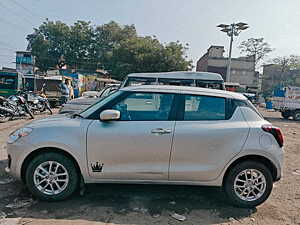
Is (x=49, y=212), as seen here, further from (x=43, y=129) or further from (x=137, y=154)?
(x=137, y=154)

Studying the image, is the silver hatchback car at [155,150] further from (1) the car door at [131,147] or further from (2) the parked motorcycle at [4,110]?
(2) the parked motorcycle at [4,110]

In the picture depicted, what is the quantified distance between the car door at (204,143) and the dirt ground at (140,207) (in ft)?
1.54

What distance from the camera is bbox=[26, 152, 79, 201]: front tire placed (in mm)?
3141

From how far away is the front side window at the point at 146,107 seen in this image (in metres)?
3.23

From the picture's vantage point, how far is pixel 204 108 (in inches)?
131

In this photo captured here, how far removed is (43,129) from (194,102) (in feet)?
7.13

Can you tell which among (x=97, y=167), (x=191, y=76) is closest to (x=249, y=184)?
(x=97, y=167)

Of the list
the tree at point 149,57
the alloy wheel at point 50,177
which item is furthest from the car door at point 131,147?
the tree at point 149,57

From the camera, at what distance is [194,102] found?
10.9 feet

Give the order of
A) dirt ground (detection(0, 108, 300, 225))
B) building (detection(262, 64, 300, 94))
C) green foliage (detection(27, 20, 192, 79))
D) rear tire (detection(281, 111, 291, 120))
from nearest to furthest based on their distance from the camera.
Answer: dirt ground (detection(0, 108, 300, 225)), rear tire (detection(281, 111, 291, 120)), green foliage (detection(27, 20, 192, 79)), building (detection(262, 64, 300, 94))

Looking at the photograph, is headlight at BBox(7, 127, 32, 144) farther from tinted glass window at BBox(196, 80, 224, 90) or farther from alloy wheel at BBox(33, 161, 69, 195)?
tinted glass window at BBox(196, 80, 224, 90)

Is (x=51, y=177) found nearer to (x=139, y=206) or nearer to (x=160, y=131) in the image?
(x=139, y=206)

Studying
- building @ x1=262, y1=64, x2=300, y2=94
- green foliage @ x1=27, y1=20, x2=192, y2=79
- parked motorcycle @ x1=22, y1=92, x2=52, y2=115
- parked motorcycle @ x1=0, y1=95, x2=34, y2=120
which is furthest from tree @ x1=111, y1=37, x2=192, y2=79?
building @ x1=262, y1=64, x2=300, y2=94

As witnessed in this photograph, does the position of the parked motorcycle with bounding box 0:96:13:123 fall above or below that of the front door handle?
below
